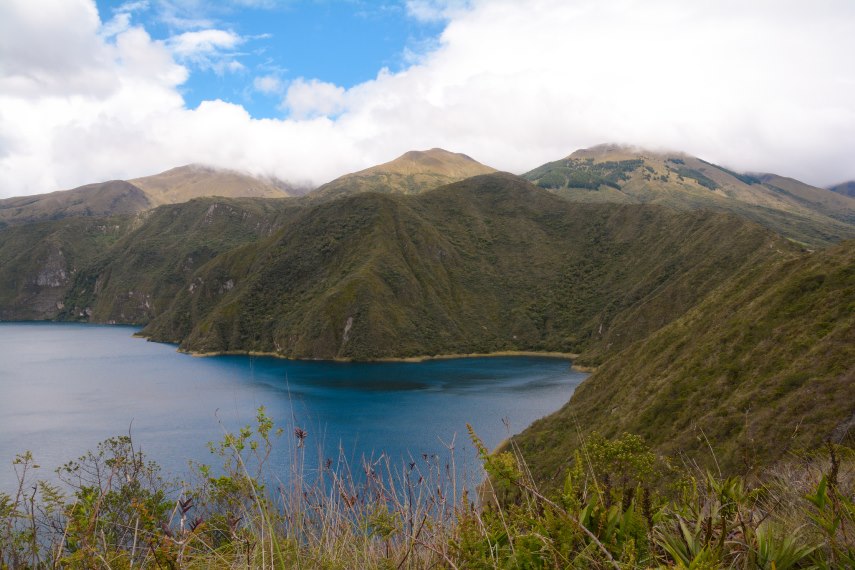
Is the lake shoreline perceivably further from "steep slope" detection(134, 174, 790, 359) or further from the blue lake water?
the blue lake water

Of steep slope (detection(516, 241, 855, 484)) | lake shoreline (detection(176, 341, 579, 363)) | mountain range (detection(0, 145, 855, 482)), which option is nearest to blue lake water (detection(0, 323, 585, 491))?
lake shoreline (detection(176, 341, 579, 363))

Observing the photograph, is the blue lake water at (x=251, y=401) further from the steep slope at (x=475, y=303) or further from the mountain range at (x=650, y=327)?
the steep slope at (x=475, y=303)

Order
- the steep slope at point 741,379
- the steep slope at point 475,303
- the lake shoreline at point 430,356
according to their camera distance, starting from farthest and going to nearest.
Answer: the lake shoreline at point 430,356 < the steep slope at point 475,303 < the steep slope at point 741,379

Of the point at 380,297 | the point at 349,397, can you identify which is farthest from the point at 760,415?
the point at 380,297

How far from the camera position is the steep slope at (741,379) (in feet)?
109

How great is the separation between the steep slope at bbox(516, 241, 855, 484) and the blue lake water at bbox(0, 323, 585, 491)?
38.9ft

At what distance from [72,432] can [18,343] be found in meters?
147

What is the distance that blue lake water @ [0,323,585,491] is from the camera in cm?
7069

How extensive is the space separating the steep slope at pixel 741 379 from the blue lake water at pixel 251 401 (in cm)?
1186

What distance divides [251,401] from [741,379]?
7984cm

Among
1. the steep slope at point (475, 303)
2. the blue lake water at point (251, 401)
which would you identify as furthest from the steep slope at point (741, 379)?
the steep slope at point (475, 303)

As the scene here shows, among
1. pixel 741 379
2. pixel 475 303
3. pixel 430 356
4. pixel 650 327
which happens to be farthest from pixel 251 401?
pixel 475 303

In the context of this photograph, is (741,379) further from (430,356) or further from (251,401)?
(430,356)

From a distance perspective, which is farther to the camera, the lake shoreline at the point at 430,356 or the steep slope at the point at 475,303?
the lake shoreline at the point at 430,356
